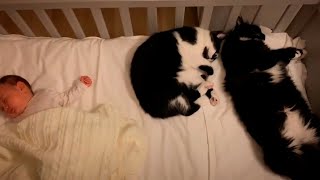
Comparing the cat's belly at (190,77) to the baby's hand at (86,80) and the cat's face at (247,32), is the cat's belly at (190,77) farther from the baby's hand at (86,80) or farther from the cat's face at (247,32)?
the baby's hand at (86,80)

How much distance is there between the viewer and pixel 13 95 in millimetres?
1142

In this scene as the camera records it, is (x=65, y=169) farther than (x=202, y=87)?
No

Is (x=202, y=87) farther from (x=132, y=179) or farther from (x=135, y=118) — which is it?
(x=132, y=179)

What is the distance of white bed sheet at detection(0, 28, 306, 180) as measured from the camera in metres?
1.11

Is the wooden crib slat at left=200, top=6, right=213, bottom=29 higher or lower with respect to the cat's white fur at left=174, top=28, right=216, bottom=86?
higher

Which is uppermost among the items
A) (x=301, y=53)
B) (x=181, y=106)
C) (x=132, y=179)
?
(x=301, y=53)

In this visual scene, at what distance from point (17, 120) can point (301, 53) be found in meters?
1.19

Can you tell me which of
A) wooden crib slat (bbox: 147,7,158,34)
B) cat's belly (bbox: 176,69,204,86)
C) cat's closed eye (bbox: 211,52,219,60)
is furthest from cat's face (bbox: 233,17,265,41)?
wooden crib slat (bbox: 147,7,158,34)

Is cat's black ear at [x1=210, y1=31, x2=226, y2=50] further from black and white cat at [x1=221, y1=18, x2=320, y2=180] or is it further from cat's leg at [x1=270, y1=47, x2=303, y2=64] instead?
cat's leg at [x1=270, y1=47, x2=303, y2=64]

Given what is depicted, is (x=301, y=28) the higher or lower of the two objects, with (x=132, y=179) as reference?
higher

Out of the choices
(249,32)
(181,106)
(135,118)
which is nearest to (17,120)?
(135,118)

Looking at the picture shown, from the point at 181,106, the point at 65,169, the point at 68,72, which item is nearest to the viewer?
the point at 65,169

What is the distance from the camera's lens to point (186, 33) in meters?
1.25

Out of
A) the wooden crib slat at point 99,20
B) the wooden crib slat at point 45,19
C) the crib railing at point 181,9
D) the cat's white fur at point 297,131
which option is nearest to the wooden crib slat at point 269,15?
the crib railing at point 181,9
